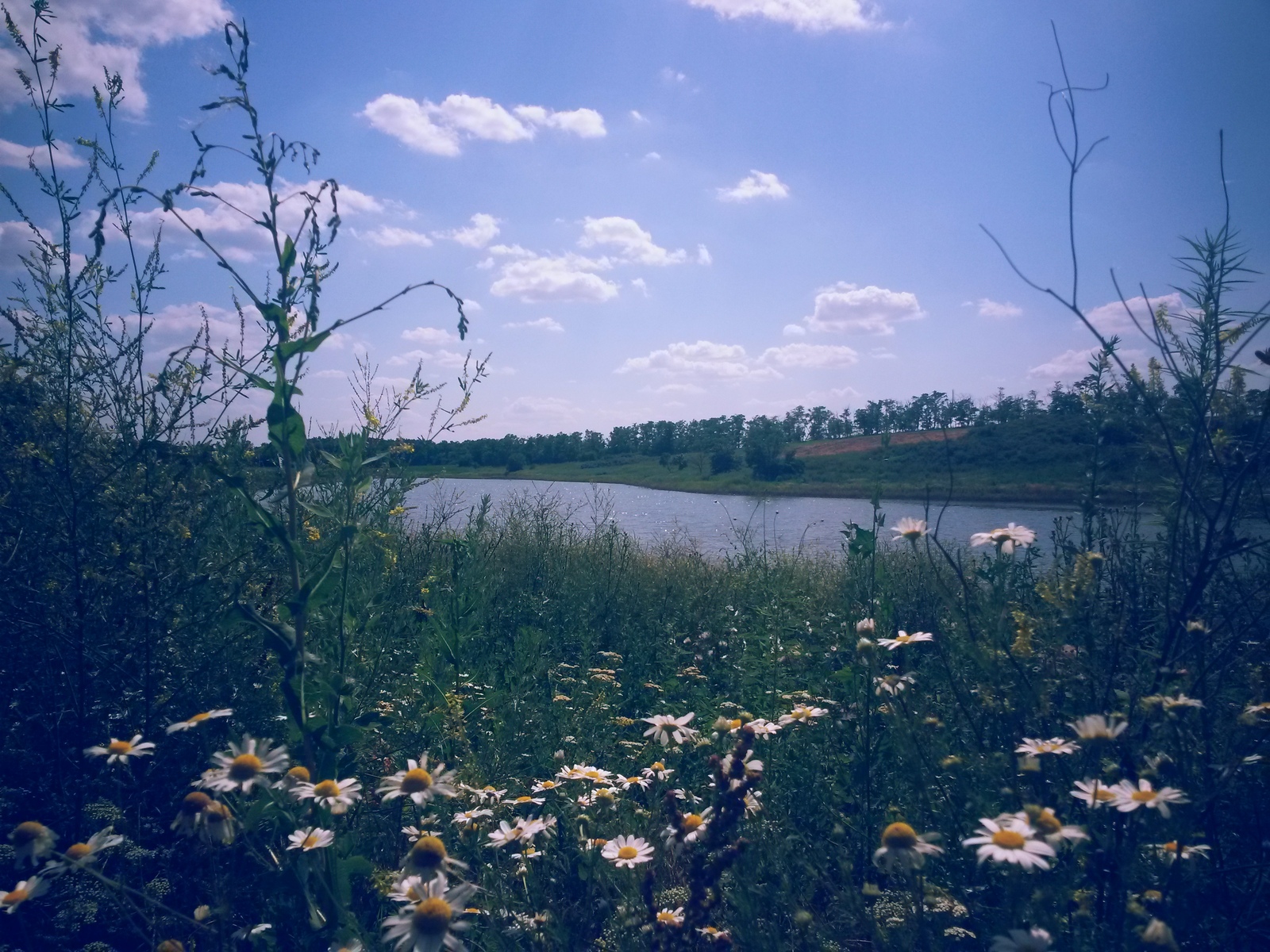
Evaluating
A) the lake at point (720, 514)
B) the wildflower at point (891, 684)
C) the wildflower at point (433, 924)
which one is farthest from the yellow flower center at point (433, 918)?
the lake at point (720, 514)

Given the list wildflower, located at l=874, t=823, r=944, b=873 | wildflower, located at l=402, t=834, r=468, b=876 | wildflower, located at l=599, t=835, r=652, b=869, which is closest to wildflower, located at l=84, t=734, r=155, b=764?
wildflower, located at l=402, t=834, r=468, b=876

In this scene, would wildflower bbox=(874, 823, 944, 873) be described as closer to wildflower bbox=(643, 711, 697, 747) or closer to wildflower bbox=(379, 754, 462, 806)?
wildflower bbox=(643, 711, 697, 747)

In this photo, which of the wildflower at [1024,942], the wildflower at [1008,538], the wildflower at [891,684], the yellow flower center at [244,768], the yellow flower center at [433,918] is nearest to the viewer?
the wildflower at [1024,942]

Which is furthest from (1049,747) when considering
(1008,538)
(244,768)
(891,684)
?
(244,768)

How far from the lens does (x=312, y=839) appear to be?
144cm

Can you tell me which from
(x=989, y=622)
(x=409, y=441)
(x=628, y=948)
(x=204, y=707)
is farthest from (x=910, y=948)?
(x=409, y=441)

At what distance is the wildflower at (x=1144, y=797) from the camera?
1319mm

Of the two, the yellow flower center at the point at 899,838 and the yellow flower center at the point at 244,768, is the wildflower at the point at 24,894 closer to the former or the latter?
the yellow flower center at the point at 244,768

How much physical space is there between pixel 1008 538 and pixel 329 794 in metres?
1.84

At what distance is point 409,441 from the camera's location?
3.76 m

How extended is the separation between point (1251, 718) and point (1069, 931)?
0.72 metres

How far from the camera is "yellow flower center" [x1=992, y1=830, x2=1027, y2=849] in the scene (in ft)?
4.12

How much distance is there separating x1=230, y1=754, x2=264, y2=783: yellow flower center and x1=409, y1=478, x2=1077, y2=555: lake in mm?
2419

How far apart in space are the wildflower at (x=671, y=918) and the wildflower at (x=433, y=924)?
50 cm
